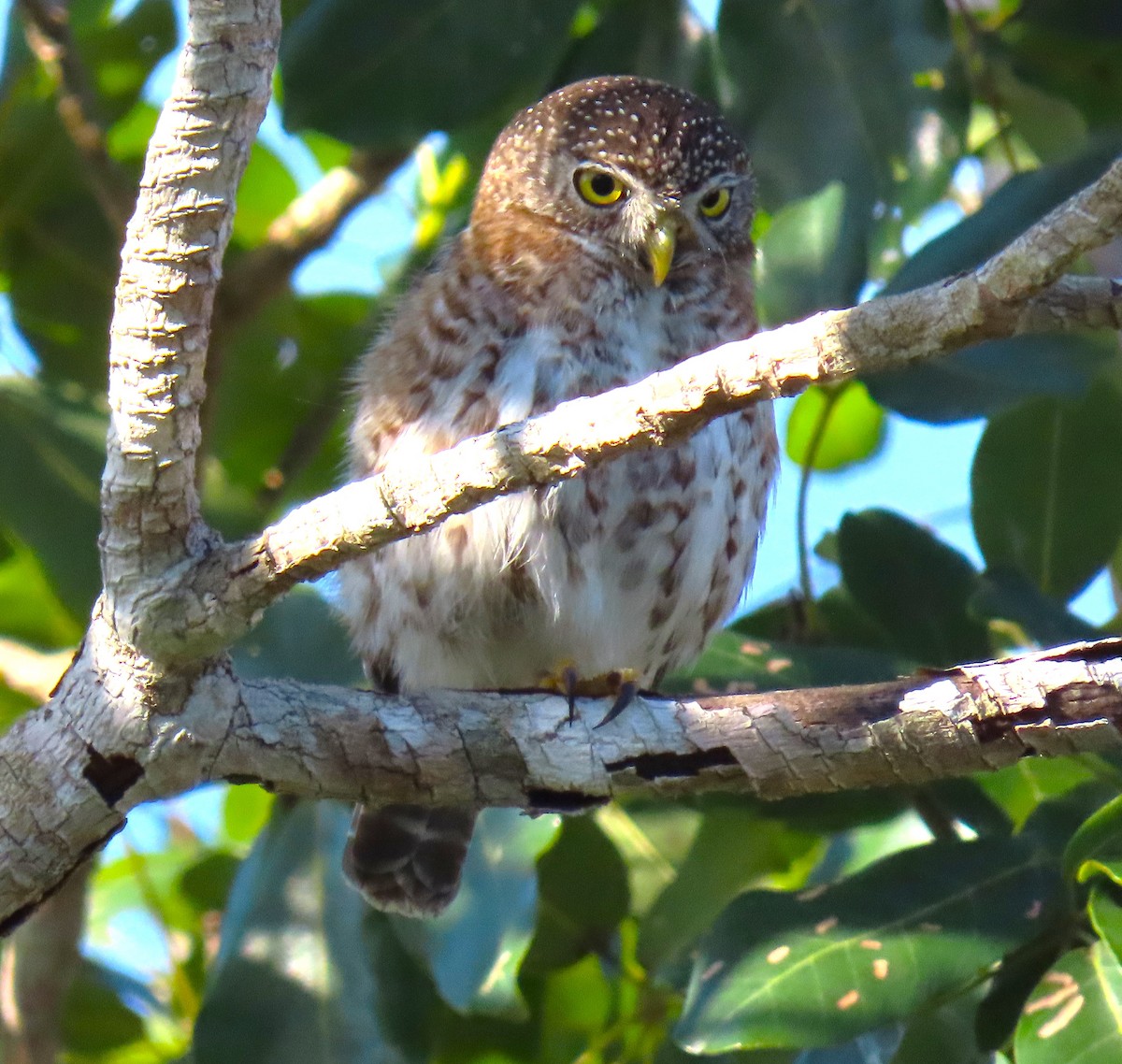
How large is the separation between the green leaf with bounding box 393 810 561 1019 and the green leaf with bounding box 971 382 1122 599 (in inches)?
43.6

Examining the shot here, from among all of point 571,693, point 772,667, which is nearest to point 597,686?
point 571,693

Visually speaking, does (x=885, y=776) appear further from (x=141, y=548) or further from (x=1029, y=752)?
(x=141, y=548)

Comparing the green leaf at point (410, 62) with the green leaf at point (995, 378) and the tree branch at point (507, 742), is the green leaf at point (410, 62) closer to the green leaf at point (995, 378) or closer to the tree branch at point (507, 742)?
the green leaf at point (995, 378)

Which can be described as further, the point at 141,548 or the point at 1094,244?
the point at 141,548

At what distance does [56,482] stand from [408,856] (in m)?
1.15

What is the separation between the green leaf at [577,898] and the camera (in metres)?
3.31

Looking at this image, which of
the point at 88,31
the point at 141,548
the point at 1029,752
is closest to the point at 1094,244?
the point at 1029,752

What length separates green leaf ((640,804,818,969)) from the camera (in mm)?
3201

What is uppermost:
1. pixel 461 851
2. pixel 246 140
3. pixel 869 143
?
pixel 246 140

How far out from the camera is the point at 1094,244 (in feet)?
5.26

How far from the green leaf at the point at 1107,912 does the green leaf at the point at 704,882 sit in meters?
0.86

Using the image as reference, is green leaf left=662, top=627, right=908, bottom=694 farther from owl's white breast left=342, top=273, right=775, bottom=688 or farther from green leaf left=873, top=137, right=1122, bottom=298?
green leaf left=873, top=137, right=1122, bottom=298

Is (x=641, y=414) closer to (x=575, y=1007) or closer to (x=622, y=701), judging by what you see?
(x=622, y=701)

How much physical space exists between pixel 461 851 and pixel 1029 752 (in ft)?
4.90
